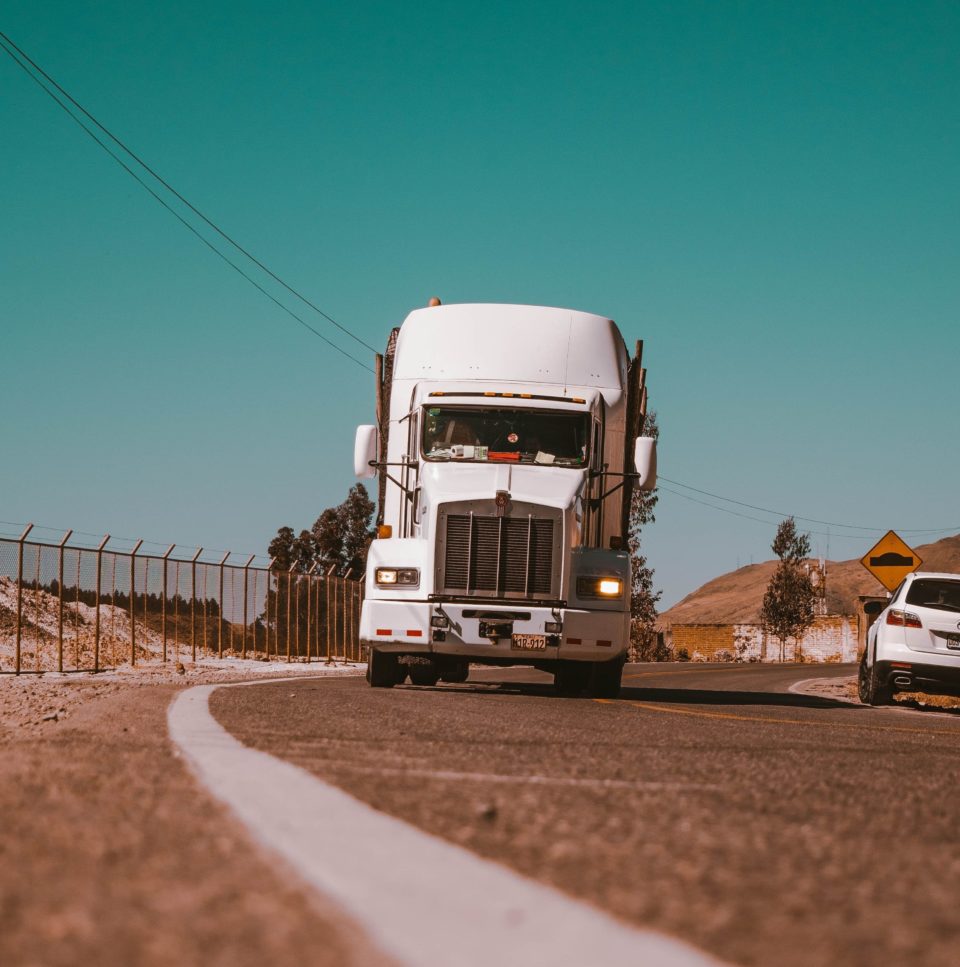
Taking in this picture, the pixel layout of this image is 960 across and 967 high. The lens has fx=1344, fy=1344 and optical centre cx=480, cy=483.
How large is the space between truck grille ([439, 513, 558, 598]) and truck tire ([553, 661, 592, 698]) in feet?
4.87

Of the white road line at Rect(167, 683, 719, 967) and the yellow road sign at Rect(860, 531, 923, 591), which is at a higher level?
the yellow road sign at Rect(860, 531, 923, 591)

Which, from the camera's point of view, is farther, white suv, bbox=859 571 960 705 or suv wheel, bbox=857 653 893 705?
suv wheel, bbox=857 653 893 705

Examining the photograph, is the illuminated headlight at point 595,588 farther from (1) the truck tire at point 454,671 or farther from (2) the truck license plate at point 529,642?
(1) the truck tire at point 454,671

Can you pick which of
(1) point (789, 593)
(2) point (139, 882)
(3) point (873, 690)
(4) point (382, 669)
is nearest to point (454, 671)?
(4) point (382, 669)

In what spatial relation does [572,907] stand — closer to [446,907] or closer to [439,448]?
[446,907]

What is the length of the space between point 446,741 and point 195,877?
395 centimetres

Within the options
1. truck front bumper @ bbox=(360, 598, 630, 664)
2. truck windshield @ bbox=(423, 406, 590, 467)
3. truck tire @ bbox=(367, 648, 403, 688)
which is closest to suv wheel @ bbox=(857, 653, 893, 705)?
truck front bumper @ bbox=(360, 598, 630, 664)

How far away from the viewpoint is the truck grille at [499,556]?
1404cm

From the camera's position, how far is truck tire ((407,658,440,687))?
15.8 metres

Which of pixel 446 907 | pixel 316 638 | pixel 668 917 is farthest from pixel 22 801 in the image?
pixel 316 638

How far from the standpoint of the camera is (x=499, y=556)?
14.1 m

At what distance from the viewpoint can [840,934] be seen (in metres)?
2.35

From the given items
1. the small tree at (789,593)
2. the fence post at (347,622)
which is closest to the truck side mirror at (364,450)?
the fence post at (347,622)

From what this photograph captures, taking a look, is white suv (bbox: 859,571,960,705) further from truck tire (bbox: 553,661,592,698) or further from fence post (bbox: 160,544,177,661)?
fence post (bbox: 160,544,177,661)
